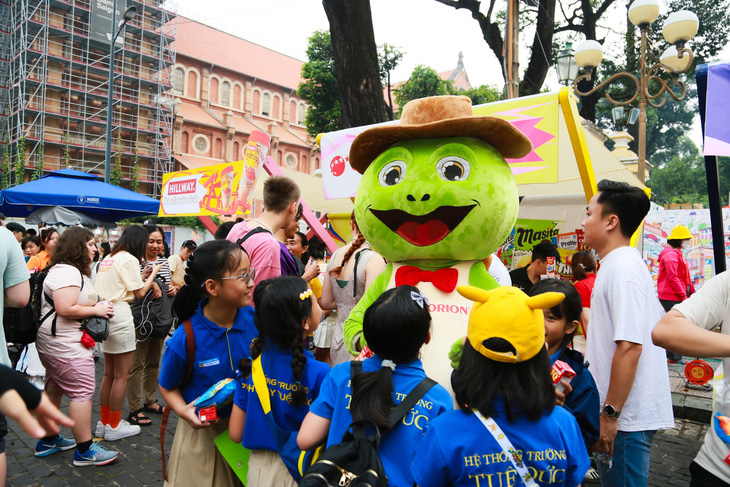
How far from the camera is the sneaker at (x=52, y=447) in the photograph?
13.7 feet

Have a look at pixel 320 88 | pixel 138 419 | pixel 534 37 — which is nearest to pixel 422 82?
pixel 320 88

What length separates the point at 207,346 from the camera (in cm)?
244

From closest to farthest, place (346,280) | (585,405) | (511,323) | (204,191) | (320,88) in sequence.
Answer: (511,323)
(585,405)
(346,280)
(204,191)
(320,88)

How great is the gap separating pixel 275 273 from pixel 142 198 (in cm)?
737

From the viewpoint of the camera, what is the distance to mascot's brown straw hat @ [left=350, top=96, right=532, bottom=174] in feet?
8.75

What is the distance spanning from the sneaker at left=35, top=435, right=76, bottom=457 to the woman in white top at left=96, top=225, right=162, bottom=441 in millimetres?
254

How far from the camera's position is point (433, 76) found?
2673 cm

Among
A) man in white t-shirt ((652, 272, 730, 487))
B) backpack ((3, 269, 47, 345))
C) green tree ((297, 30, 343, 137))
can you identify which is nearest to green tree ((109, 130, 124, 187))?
green tree ((297, 30, 343, 137))

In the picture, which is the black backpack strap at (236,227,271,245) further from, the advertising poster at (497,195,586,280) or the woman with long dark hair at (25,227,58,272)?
the woman with long dark hair at (25,227,58,272)

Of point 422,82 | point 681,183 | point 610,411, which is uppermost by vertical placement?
point 422,82

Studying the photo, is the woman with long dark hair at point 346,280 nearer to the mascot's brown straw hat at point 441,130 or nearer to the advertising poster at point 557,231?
the mascot's brown straw hat at point 441,130

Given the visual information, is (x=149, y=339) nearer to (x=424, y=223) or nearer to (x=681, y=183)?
(x=424, y=223)

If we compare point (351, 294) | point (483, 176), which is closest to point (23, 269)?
point (351, 294)

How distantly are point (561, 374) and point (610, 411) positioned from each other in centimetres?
52
